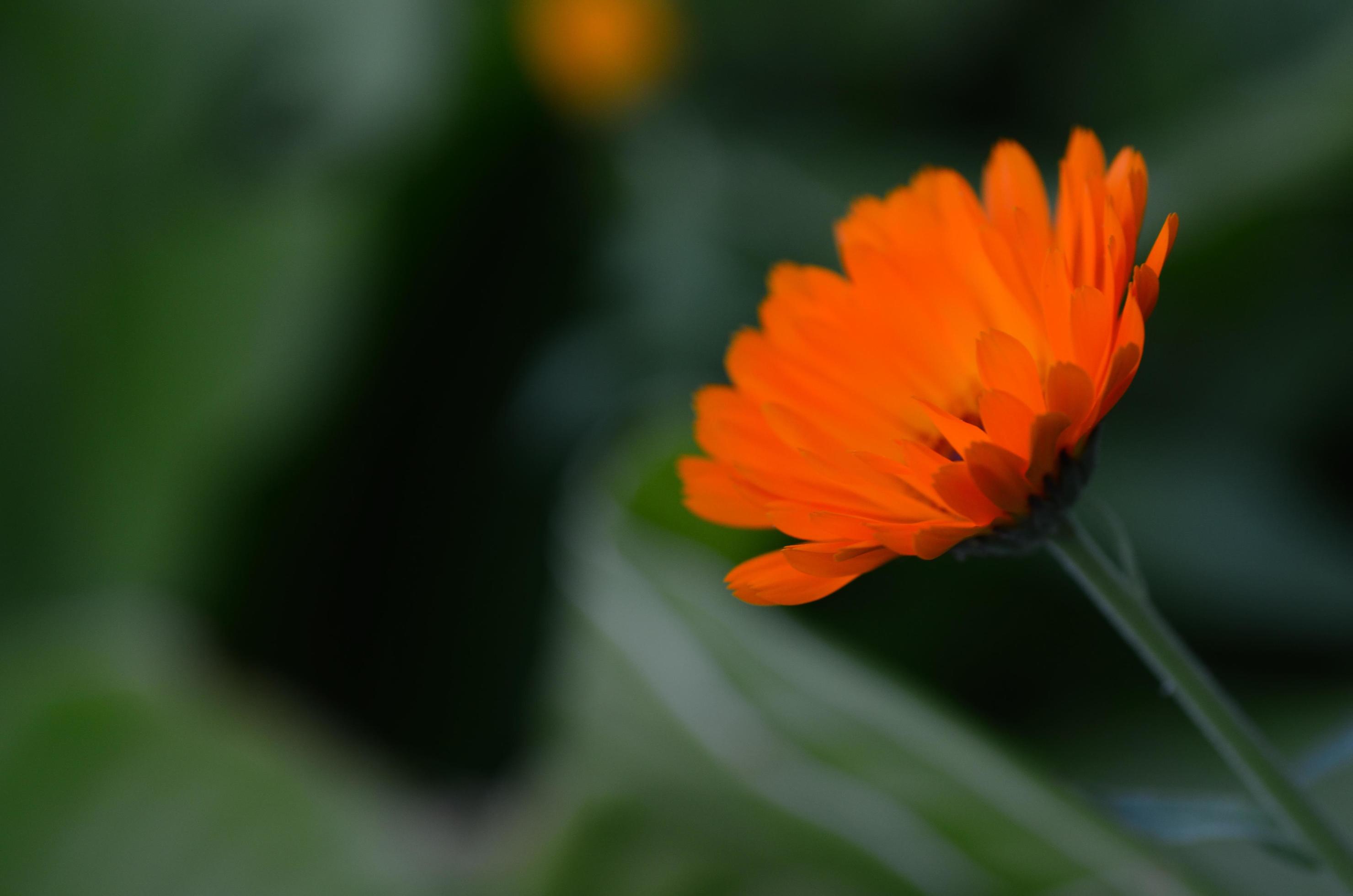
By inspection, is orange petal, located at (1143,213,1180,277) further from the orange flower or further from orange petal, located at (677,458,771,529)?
the orange flower

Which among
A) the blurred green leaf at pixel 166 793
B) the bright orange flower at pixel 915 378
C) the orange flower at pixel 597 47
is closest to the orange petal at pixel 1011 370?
the bright orange flower at pixel 915 378

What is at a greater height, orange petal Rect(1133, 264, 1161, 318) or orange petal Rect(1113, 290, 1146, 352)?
orange petal Rect(1133, 264, 1161, 318)

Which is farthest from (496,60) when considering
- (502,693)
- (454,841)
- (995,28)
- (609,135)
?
(454,841)

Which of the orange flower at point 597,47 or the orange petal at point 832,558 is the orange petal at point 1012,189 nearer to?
the orange petal at point 832,558

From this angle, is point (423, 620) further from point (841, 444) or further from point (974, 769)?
point (841, 444)

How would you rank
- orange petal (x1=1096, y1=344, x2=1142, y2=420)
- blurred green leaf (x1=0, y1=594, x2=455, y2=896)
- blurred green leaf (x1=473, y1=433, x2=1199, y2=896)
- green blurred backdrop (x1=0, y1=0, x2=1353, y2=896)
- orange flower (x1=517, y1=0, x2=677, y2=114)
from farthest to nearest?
orange flower (x1=517, y1=0, x2=677, y2=114) → blurred green leaf (x1=0, y1=594, x2=455, y2=896) → green blurred backdrop (x1=0, y1=0, x2=1353, y2=896) → blurred green leaf (x1=473, y1=433, x2=1199, y2=896) → orange petal (x1=1096, y1=344, x2=1142, y2=420)

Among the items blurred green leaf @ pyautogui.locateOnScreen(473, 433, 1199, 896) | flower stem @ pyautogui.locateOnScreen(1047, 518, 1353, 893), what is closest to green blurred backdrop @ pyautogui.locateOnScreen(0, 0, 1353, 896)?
blurred green leaf @ pyautogui.locateOnScreen(473, 433, 1199, 896)
